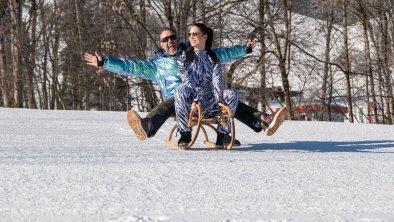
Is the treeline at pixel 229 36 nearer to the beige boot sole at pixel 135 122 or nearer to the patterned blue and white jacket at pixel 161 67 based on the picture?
the patterned blue and white jacket at pixel 161 67

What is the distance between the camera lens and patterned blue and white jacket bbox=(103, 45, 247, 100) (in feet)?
15.8

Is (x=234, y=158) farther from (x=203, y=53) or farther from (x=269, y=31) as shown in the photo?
(x=269, y=31)

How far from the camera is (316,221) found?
2.25 meters

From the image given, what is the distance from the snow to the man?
176 mm

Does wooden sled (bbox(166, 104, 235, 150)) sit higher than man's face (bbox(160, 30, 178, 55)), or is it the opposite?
man's face (bbox(160, 30, 178, 55))

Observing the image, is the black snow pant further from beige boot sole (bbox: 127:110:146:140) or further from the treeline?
the treeline

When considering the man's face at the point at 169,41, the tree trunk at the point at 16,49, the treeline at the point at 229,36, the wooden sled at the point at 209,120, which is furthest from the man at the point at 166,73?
the tree trunk at the point at 16,49

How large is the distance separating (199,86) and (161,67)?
→ 1.29 feet

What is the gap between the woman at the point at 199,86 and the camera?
4.60 m

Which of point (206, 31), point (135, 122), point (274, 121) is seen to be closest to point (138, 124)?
point (135, 122)

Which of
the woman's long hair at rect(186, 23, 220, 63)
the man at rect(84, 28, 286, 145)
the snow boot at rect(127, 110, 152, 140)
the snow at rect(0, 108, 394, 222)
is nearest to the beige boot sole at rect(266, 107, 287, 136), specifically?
the man at rect(84, 28, 286, 145)

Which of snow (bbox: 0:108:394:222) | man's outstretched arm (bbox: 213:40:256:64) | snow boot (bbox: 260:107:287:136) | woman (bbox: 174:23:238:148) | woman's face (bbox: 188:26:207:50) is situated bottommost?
snow (bbox: 0:108:394:222)

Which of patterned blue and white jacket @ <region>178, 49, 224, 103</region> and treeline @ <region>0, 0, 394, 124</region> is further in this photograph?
treeline @ <region>0, 0, 394, 124</region>

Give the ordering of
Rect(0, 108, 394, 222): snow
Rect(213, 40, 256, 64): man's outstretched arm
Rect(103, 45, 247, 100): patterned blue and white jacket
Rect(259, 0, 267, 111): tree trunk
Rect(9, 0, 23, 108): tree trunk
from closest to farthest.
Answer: Rect(0, 108, 394, 222): snow → Rect(103, 45, 247, 100): patterned blue and white jacket → Rect(213, 40, 256, 64): man's outstretched arm → Rect(259, 0, 267, 111): tree trunk → Rect(9, 0, 23, 108): tree trunk
